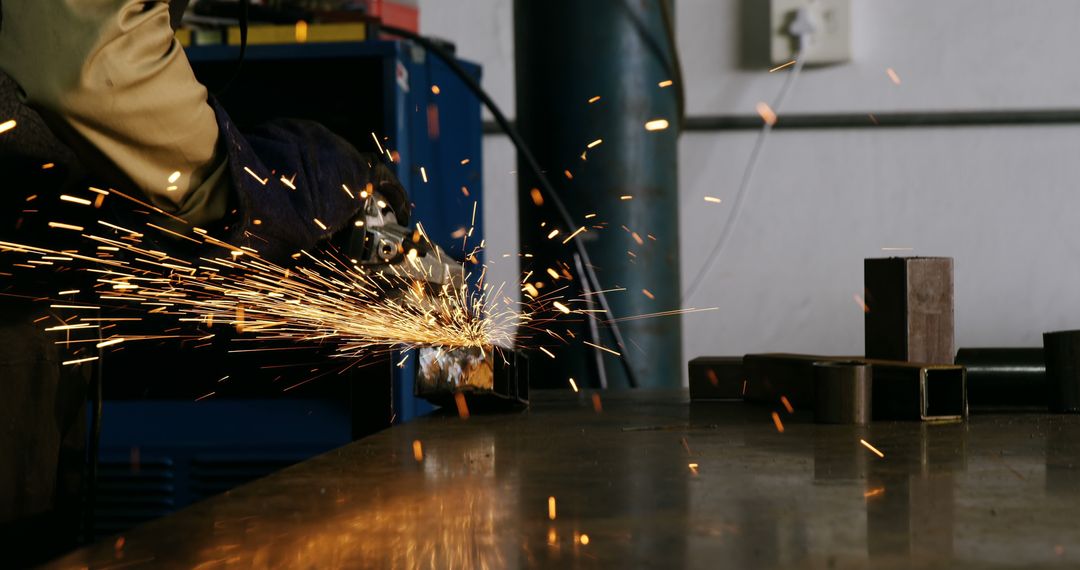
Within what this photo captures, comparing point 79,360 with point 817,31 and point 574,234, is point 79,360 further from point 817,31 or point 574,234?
point 817,31

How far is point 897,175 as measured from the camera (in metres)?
2.55

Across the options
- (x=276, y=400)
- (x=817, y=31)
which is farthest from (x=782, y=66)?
(x=276, y=400)

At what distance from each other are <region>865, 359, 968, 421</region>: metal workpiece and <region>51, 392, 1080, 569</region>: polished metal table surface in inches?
1.8

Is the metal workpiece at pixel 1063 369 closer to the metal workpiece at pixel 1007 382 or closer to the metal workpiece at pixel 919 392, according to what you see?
the metal workpiece at pixel 1007 382

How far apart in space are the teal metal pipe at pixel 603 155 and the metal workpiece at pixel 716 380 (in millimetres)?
599

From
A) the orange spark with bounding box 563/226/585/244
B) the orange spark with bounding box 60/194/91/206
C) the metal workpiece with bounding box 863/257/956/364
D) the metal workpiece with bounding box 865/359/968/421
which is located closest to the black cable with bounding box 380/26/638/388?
the orange spark with bounding box 563/226/585/244

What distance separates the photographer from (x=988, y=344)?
2592 millimetres

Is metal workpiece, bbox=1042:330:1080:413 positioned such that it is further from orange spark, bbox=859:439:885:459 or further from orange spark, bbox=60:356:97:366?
orange spark, bbox=60:356:97:366

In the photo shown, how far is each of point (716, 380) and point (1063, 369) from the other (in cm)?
44

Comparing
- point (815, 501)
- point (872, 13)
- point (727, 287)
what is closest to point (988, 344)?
point (727, 287)

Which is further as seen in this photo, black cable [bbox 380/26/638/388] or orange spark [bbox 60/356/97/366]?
black cable [bbox 380/26/638/388]

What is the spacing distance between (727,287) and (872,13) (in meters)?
0.79

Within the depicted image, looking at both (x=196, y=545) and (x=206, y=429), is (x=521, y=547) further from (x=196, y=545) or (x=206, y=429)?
(x=206, y=429)

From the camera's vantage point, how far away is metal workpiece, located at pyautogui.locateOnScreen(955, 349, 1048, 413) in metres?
1.29
